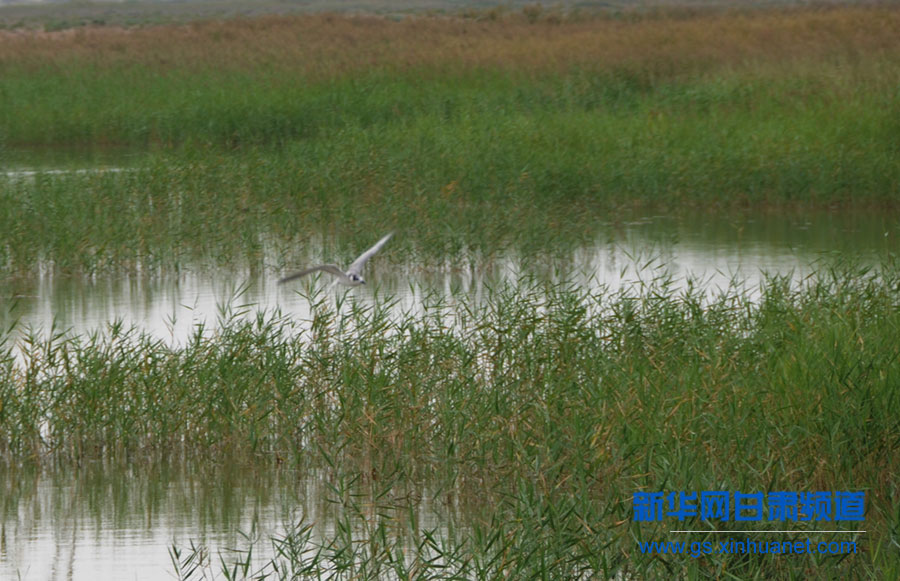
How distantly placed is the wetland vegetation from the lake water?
12 cm

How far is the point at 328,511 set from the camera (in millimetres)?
5875

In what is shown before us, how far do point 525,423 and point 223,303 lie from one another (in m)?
3.39

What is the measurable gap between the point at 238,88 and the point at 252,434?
13.4 metres

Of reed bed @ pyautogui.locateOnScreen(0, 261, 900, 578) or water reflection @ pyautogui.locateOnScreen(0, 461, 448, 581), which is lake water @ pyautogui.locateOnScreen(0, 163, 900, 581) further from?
reed bed @ pyautogui.locateOnScreen(0, 261, 900, 578)

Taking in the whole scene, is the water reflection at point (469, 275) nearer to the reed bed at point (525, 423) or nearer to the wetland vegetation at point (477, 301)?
the wetland vegetation at point (477, 301)

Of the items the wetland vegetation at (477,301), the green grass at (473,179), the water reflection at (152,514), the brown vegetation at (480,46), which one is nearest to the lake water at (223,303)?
the water reflection at (152,514)

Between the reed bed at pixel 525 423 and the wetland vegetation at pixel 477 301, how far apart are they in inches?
0.8

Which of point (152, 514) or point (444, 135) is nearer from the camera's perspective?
point (152, 514)

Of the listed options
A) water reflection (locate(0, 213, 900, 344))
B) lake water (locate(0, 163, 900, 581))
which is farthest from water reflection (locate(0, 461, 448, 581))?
water reflection (locate(0, 213, 900, 344))

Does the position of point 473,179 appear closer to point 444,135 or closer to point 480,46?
point 444,135

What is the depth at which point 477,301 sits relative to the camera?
31.7 ft

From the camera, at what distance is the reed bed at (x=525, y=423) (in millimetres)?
4746

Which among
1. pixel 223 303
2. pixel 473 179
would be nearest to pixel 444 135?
pixel 473 179

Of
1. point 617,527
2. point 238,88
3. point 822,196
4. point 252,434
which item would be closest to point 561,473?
point 617,527
